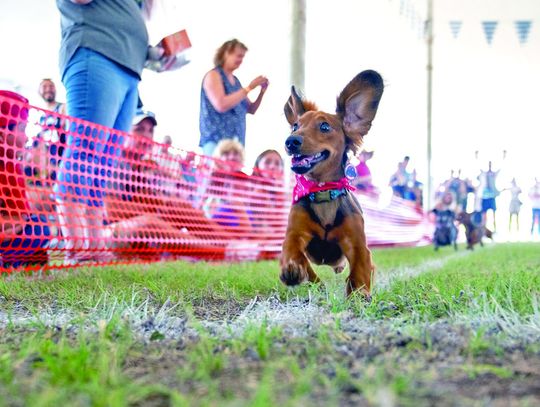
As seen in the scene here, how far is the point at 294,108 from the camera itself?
3.34 meters

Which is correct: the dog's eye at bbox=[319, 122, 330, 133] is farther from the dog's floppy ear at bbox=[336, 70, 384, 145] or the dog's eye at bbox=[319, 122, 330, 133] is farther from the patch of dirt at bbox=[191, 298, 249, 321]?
the patch of dirt at bbox=[191, 298, 249, 321]

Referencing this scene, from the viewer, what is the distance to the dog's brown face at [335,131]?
281 centimetres

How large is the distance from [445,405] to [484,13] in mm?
18113

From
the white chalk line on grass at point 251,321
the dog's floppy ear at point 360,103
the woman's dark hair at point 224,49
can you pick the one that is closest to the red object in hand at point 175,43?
the woman's dark hair at point 224,49

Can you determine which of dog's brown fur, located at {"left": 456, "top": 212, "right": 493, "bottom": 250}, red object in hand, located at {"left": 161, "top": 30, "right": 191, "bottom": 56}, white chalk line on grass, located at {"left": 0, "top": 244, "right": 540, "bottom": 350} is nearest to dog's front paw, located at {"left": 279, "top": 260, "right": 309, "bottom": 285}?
white chalk line on grass, located at {"left": 0, "top": 244, "right": 540, "bottom": 350}

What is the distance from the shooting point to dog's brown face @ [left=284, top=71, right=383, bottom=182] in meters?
2.81

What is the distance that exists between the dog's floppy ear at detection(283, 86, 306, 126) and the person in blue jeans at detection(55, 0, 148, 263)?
57.2 inches

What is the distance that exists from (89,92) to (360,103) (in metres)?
2.00

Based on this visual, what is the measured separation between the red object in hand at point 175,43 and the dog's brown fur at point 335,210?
199 centimetres

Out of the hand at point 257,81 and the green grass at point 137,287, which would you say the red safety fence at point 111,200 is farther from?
the hand at point 257,81

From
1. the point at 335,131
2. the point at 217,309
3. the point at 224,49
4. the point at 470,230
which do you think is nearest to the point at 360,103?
the point at 335,131

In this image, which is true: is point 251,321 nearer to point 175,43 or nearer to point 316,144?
point 316,144

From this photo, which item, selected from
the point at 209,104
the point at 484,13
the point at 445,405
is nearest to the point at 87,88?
the point at 209,104

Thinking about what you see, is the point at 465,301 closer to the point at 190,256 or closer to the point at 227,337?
the point at 227,337
